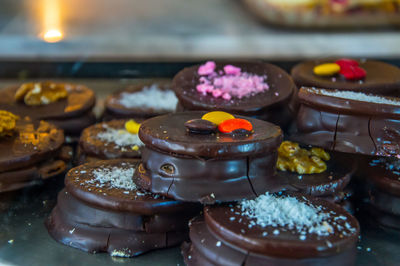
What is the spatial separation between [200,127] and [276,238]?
475mm

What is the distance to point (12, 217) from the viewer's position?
2053mm

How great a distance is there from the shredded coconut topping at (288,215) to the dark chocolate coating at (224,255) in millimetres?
76

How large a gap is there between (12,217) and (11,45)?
5.96ft

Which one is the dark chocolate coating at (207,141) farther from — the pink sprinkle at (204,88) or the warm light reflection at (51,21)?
the warm light reflection at (51,21)

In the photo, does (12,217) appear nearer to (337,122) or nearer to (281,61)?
(337,122)

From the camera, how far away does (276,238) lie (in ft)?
4.80

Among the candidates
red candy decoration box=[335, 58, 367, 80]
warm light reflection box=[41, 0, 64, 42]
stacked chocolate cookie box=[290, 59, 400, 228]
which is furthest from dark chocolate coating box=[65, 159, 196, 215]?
warm light reflection box=[41, 0, 64, 42]

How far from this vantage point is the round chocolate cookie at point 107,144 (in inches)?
87.1

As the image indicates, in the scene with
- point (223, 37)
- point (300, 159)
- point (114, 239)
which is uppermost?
point (223, 37)

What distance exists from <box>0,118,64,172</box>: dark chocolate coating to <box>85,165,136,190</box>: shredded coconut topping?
1.02ft

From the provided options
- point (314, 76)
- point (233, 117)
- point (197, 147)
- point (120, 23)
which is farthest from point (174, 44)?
point (197, 147)

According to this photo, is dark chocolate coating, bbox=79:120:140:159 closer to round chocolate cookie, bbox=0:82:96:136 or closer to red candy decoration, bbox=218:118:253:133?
round chocolate cookie, bbox=0:82:96:136

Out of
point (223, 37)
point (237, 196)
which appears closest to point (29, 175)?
point (237, 196)

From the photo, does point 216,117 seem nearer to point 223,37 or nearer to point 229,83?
point 229,83
